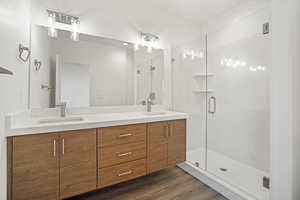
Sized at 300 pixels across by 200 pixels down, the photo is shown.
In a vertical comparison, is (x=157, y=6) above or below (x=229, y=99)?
above

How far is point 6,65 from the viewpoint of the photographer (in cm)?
113

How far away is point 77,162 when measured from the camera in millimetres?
1376

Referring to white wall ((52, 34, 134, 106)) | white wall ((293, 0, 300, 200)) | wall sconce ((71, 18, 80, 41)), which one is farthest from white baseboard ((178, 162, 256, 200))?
wall sconce ((71, 18, 80, 41))

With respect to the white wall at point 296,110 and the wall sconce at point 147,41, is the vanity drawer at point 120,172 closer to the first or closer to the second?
the white wall at point 296,110

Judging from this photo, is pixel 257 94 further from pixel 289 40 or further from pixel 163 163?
pixel 163 163

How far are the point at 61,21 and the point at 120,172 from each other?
1.85 metres

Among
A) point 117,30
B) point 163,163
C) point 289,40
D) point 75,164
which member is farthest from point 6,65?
point 289,40

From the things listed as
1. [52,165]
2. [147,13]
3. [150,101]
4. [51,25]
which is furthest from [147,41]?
[52,165]

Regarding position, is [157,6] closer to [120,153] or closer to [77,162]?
[120,153]

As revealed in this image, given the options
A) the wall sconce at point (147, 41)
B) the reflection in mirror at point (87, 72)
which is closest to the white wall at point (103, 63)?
the reflection in mirror at point (87, 72)

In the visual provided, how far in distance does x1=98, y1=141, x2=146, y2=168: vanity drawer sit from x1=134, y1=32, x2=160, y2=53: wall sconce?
1419mm

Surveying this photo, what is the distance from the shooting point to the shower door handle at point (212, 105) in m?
2.64

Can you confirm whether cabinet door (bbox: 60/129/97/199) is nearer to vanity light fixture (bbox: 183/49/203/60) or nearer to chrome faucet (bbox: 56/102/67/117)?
chrome faucet (bbox: 56/102/67/117)

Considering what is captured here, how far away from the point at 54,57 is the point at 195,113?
7.64 feet
